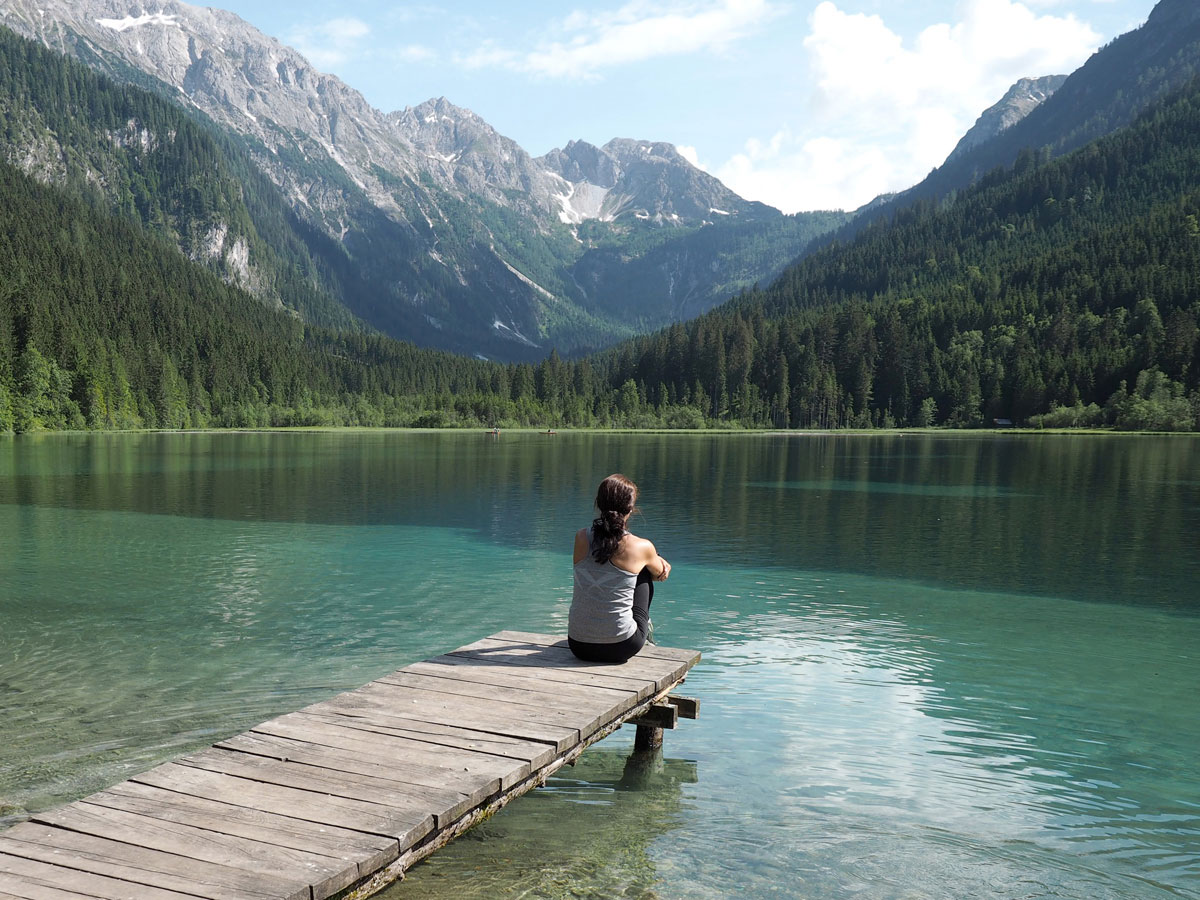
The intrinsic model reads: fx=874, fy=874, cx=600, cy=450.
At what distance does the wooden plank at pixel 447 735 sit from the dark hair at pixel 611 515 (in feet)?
11.2

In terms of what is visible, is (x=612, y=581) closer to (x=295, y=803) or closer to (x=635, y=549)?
(x=635, y=549)

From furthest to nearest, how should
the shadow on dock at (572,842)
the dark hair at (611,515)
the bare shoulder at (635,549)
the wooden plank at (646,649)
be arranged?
the wooden plank at (646,649) < the bare shoulder at (635,549) < the dark hair at (611,515) < the shadow on dock at (572,842)

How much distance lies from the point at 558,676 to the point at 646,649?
219 centimetres

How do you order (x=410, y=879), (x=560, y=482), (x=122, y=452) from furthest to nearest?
(x=122, y=452) → (x=560, y=482) → (x=410, y=879)

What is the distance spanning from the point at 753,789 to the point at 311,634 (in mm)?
13063

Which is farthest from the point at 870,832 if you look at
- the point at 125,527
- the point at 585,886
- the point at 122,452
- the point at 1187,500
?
the point at 122,452

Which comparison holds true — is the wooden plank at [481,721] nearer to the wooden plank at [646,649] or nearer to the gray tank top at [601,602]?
the gray tank top at [601,602]

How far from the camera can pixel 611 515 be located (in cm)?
1266

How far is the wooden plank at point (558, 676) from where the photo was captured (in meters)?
12.4

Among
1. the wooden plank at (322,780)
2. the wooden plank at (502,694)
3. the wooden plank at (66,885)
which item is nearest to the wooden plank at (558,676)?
the wooden plank at (502,694)

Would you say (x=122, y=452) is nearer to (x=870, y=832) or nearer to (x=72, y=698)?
(x=72, y=698)

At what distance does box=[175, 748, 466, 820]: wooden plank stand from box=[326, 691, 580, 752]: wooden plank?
177cm

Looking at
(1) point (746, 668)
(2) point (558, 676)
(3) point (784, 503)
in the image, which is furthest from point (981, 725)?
(3) point (784, 503)

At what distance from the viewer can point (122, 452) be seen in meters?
98.6
